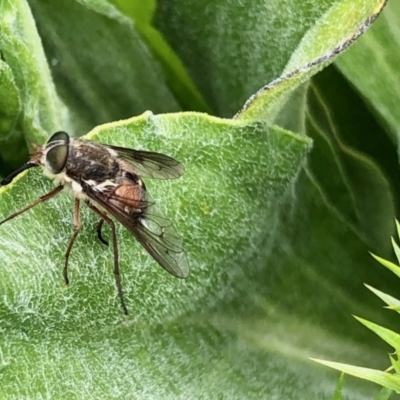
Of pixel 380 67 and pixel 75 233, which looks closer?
pixel 75 233

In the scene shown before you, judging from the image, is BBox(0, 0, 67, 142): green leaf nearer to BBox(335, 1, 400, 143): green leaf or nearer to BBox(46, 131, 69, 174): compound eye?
BBox(46, 131, 69, 174): compound eye

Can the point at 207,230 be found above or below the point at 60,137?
below

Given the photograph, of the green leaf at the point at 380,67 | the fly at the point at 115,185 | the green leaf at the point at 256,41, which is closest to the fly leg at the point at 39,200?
the fly at the point at 115,185

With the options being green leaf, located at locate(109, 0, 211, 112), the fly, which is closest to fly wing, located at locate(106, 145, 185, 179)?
the fly

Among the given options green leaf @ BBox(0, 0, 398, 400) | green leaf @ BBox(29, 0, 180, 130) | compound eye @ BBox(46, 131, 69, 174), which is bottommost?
green leaf @ BBox(0, 0, 398, 400)

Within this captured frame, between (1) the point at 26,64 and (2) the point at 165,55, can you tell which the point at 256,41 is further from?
(1) the point at 26,64

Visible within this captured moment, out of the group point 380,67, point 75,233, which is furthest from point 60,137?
point 380,67

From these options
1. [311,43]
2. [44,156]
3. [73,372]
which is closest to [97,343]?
[73,372]
